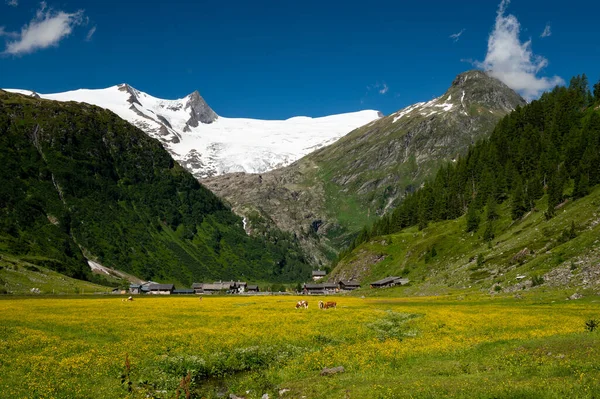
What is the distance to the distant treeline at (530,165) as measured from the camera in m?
128

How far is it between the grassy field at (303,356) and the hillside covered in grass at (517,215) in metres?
41.4

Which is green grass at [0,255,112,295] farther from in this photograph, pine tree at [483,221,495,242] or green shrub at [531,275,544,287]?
green shrub at [531,275,544,287]

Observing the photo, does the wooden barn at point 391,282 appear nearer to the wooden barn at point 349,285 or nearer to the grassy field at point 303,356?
the wooden barn at point 349,285

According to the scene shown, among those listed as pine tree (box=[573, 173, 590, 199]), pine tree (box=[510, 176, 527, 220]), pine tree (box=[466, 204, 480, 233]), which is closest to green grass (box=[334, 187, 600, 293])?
pine tree (box=[573, 173, 590, 199])

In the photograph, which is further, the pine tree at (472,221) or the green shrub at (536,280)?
the pine tree at (472,221)

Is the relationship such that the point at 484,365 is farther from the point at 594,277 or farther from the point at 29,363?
the point at 594,277

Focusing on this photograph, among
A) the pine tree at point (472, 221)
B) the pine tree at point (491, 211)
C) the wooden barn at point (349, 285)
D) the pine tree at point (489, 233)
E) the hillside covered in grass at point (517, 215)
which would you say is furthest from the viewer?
the wooden barn at point (349, 285)

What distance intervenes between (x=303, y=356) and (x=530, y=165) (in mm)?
153659

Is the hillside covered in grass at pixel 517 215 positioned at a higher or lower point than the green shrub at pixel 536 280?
higher

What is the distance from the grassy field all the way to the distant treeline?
8795 centimetres

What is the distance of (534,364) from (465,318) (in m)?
24.1

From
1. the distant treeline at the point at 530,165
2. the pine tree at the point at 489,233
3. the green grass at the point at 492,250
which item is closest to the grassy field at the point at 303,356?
the green grass at the point at 492,250

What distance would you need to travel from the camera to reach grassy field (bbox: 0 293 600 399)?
71.9 ft

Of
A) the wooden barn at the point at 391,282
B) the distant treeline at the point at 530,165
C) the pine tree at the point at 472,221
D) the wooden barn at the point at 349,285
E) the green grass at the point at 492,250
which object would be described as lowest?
the wooden barn at the point at 349,285
